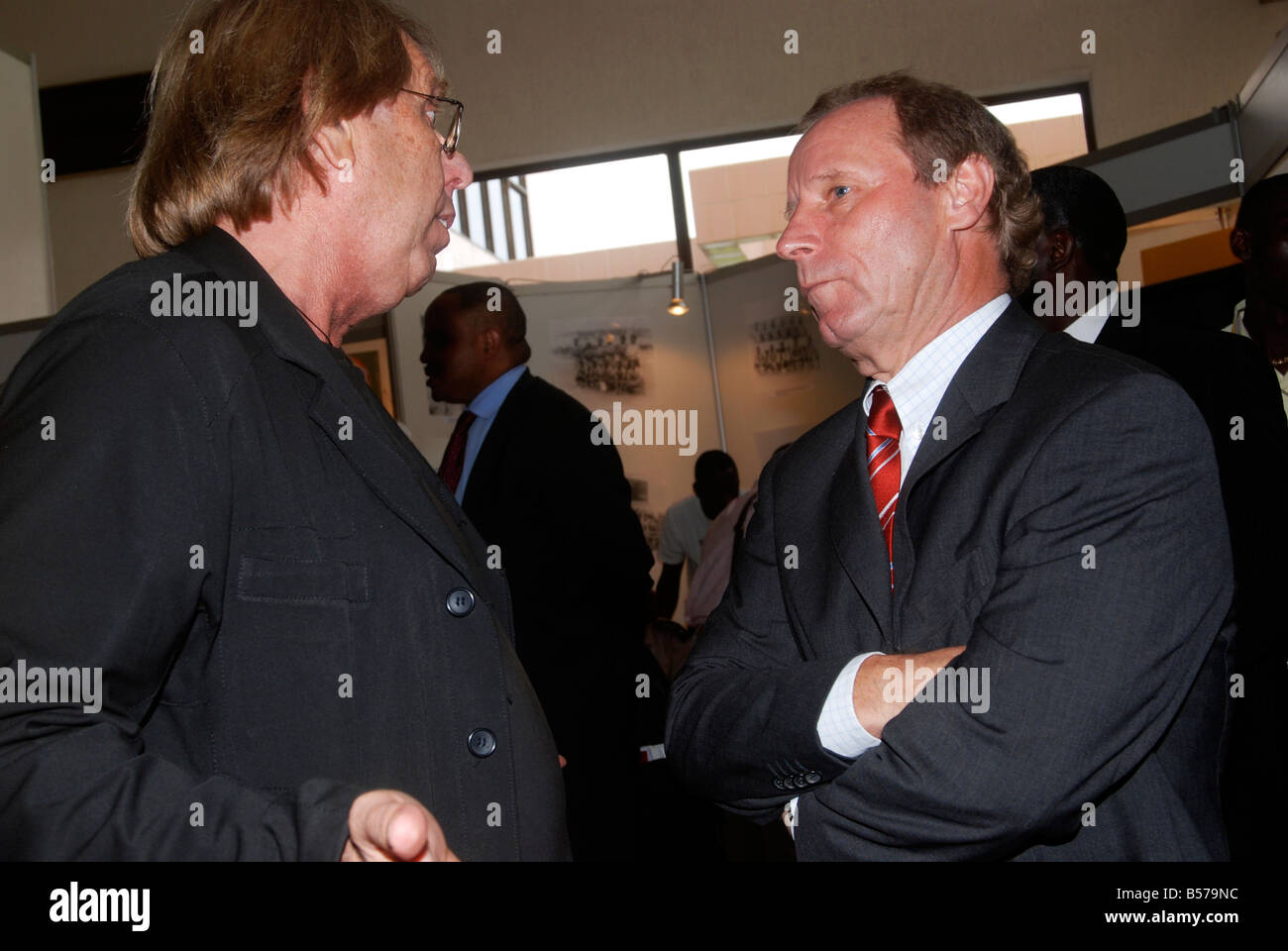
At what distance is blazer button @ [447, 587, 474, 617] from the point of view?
1.15 metres

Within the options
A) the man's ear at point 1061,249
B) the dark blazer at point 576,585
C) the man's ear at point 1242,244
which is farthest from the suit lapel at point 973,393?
the man's ear at point 1242,244

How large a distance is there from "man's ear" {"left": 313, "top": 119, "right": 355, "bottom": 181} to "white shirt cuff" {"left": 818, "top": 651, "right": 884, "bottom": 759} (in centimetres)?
80

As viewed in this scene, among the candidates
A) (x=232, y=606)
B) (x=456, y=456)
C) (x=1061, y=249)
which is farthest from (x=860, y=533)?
(x=456, y=456)

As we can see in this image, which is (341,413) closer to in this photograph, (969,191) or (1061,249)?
(969,191)

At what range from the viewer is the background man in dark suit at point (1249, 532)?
2.00m

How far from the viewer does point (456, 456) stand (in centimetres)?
342

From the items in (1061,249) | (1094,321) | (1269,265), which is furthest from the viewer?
(1269,265)

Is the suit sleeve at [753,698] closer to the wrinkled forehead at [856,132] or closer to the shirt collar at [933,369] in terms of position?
the shirt collar at [933,369]

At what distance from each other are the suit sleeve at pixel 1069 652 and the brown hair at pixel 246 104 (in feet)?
2.88

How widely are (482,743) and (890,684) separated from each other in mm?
447

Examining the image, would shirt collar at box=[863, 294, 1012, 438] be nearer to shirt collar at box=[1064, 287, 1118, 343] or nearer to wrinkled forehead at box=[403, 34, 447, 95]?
wrinkled forehead at box=[403, 34, 447, 95]

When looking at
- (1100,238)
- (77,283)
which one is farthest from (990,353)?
(77,283)

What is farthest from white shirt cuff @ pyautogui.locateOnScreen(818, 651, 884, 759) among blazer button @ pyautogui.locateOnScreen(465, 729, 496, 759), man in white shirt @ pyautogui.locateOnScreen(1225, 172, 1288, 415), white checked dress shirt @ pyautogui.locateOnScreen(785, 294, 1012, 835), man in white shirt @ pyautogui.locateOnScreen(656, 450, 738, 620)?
Result: man in white shirt @ pyautogui.locateOnScreen(656, 450, 738, 620)
